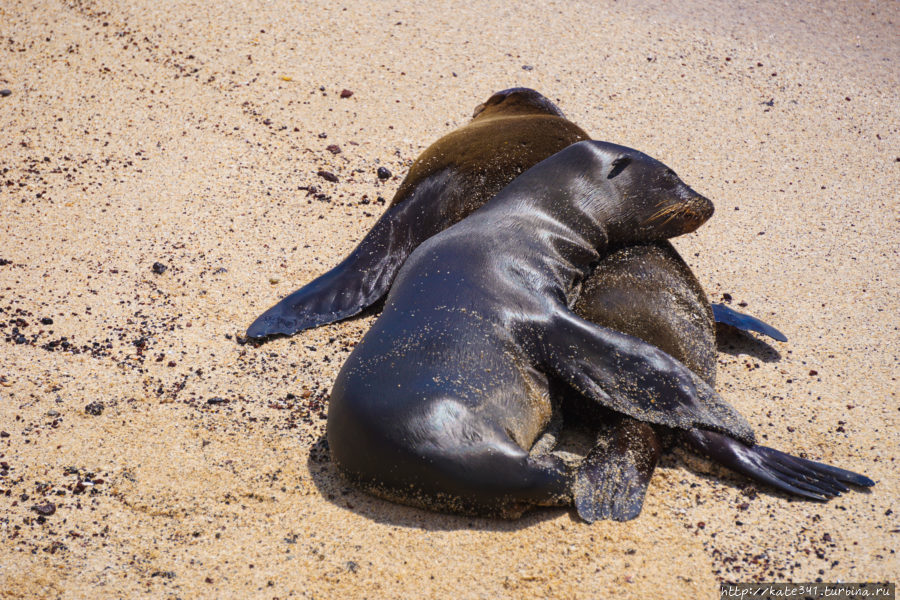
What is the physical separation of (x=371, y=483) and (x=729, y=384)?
193cm

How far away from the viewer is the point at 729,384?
13.6ft

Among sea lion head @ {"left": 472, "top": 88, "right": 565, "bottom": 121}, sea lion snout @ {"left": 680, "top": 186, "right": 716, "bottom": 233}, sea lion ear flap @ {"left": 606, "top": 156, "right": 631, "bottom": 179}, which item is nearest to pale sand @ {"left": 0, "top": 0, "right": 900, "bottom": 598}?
Answer: sea lion snout @ {"left": 680, "top": 186, "right": 716, "bottom": 233}

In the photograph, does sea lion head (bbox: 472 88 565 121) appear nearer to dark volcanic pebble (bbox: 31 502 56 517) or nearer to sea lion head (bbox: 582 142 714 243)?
sea lion head (bbox: 582 142 714 243)

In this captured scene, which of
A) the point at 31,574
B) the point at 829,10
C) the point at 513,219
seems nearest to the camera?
the point at 31,574

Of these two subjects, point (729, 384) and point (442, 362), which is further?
point (729, 384)

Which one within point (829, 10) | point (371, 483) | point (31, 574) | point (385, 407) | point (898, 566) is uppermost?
point (829, 10)

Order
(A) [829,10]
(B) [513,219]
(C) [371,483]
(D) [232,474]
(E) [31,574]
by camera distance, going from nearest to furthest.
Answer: (E) [31,574] < (C) [371,483] < (D) [232,474] < (B) [513,219] < (A) [829,10]

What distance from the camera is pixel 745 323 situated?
175 inches

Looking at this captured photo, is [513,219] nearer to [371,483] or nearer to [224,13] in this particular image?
[371,483]

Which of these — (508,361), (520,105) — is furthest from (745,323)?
(520,105)

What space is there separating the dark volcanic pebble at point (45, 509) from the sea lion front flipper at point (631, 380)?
2.02 metres

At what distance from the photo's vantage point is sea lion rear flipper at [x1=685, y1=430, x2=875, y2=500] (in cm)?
336

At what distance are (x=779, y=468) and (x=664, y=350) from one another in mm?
723

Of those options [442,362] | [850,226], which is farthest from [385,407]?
[850,226]
